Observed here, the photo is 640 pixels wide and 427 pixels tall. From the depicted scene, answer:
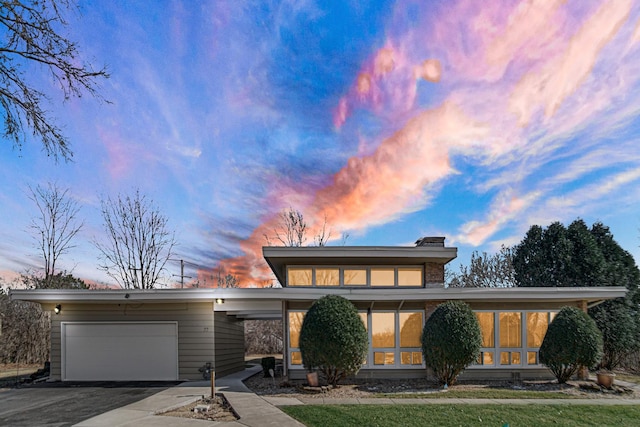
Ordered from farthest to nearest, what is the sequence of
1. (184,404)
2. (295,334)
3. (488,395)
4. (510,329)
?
(510,329)
(295,334)
(488,395)
(184,404)

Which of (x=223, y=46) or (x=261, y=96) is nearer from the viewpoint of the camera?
(x=223, y=46)

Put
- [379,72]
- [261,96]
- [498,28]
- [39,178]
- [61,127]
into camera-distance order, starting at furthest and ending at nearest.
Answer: [39,178], [261,96], [379,72], [498,28], [61,127]

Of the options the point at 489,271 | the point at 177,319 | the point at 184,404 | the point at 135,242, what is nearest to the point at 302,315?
the point at 177,319

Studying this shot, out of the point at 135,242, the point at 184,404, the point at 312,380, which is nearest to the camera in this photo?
the point at 184,404

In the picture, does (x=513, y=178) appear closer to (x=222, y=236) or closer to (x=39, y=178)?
(x=222, y=236)

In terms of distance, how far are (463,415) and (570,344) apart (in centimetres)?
493

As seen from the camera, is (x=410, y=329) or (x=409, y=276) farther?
(x=409, y=276)

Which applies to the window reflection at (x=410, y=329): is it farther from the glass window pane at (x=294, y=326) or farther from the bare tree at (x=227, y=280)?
the bare tree at (x=227, y=280)

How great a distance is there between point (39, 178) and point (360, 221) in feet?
53.9

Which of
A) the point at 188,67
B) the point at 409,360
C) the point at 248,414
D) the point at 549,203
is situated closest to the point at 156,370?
the point at 248,414

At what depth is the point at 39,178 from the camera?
2134cm

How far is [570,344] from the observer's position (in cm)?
1141

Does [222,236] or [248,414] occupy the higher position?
[222,236]

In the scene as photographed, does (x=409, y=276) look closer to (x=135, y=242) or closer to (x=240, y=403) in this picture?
(x=240, y=403)
